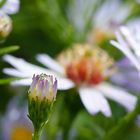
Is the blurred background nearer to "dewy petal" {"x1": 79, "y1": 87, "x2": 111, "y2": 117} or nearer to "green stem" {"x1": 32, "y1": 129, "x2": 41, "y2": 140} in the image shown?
"dewy petal" {"x1": 79, "y1": 87, "x2": 111, "y2": 117}

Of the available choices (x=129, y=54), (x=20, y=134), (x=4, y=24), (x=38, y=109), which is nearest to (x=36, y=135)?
(x=38, y=109)

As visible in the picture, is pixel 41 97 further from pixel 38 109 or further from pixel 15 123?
pixel 15 123

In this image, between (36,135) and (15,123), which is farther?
(15,123)

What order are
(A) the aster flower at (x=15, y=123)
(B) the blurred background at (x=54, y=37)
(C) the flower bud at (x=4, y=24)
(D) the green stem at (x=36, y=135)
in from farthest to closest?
(A) the aster flower at (x=15, y=123) → (B) the blurred background at (x=54, y=37) → (C) the flower bud at (x=4, y=24) → (D) the green stem at (x=36, y=135)

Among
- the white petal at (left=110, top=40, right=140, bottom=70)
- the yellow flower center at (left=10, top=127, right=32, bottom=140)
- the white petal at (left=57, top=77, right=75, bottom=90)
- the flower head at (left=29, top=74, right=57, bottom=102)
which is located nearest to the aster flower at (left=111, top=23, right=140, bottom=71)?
the white petal at (left=110, top=40, right=140, bottom=70)

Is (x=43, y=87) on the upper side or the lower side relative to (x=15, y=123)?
upper

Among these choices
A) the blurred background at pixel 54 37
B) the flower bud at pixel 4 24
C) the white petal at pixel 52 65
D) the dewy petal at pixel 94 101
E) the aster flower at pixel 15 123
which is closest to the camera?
the flower bud at pixel 4 24

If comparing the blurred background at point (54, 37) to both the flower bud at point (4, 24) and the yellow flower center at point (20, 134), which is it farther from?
the flower bud at point (4, 24)

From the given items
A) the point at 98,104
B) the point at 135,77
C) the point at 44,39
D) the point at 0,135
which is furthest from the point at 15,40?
the point at 98,104

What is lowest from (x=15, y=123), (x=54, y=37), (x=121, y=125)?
(x=15, y=123)

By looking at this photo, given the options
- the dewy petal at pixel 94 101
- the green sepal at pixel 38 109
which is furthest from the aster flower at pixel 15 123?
the green sepal at pixel 38 109
